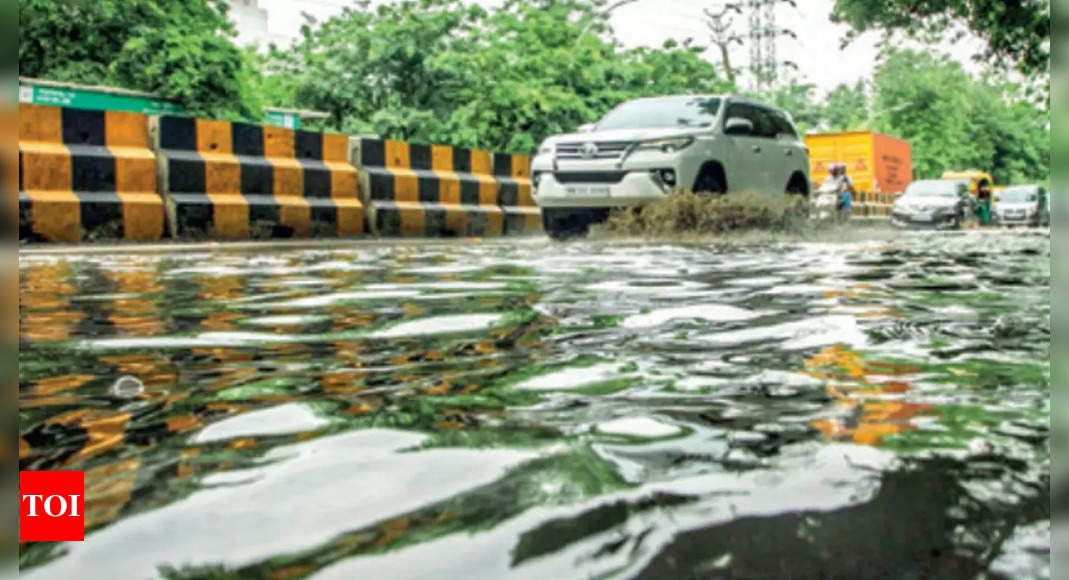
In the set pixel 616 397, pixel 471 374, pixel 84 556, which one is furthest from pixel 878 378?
pixel 84 556

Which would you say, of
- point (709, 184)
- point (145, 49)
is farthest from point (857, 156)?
point (709, 184)

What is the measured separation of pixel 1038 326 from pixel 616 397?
174 centimetres

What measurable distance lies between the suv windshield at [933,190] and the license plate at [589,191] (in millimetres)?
18156

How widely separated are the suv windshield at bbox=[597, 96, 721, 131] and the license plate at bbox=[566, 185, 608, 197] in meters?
0.91

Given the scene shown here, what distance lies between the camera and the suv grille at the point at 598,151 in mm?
10250

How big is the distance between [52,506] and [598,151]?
9.36 m

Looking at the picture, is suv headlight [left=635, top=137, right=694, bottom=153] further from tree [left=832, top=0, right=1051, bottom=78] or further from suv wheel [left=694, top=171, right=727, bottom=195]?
tree [left=832, top=0, right=1051, bottom=78]

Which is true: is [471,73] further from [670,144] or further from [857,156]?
[857,156]

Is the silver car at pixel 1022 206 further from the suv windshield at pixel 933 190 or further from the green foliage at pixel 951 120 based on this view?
the green foliage at pixel 951 120

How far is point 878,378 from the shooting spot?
7.01 feet

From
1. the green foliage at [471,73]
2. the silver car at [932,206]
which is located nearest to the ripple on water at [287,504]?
the green foliage at [471,73]

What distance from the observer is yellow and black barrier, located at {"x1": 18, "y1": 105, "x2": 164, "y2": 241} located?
8336mm

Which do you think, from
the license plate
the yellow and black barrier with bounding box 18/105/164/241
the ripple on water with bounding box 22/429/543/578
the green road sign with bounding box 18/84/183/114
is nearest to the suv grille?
the license plate

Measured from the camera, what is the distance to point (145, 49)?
19109mm
